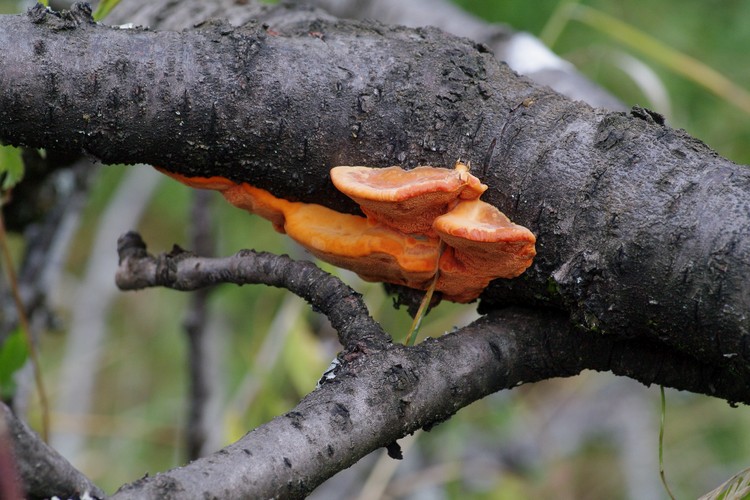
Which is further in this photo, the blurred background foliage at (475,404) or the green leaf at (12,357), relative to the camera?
the blurred background foliage at (475,404)

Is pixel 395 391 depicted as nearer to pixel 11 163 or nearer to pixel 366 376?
pixel 366 376

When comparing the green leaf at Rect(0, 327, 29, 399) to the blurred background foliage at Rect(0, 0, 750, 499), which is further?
the blurred background foliage at Rect(0, 0, 750, 499)

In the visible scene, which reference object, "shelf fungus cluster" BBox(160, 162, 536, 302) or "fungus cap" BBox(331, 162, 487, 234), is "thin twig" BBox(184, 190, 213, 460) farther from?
"fungus cap" BBox(331, 162, 487, 234)

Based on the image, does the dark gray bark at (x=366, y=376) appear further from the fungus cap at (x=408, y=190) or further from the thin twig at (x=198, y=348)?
the thin twig at (x=198, y=348)

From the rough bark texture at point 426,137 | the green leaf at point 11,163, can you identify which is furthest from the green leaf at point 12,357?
the rough bark texture at point 426,137

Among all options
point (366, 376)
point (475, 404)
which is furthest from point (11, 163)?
point (475, 404)

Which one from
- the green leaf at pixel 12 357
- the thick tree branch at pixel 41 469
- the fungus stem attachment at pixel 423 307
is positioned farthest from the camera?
the green leaf at pixel 12 357

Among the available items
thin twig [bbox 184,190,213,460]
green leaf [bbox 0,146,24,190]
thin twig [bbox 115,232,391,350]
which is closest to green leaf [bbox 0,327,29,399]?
green leaf [bbox 0,146,24,190]
